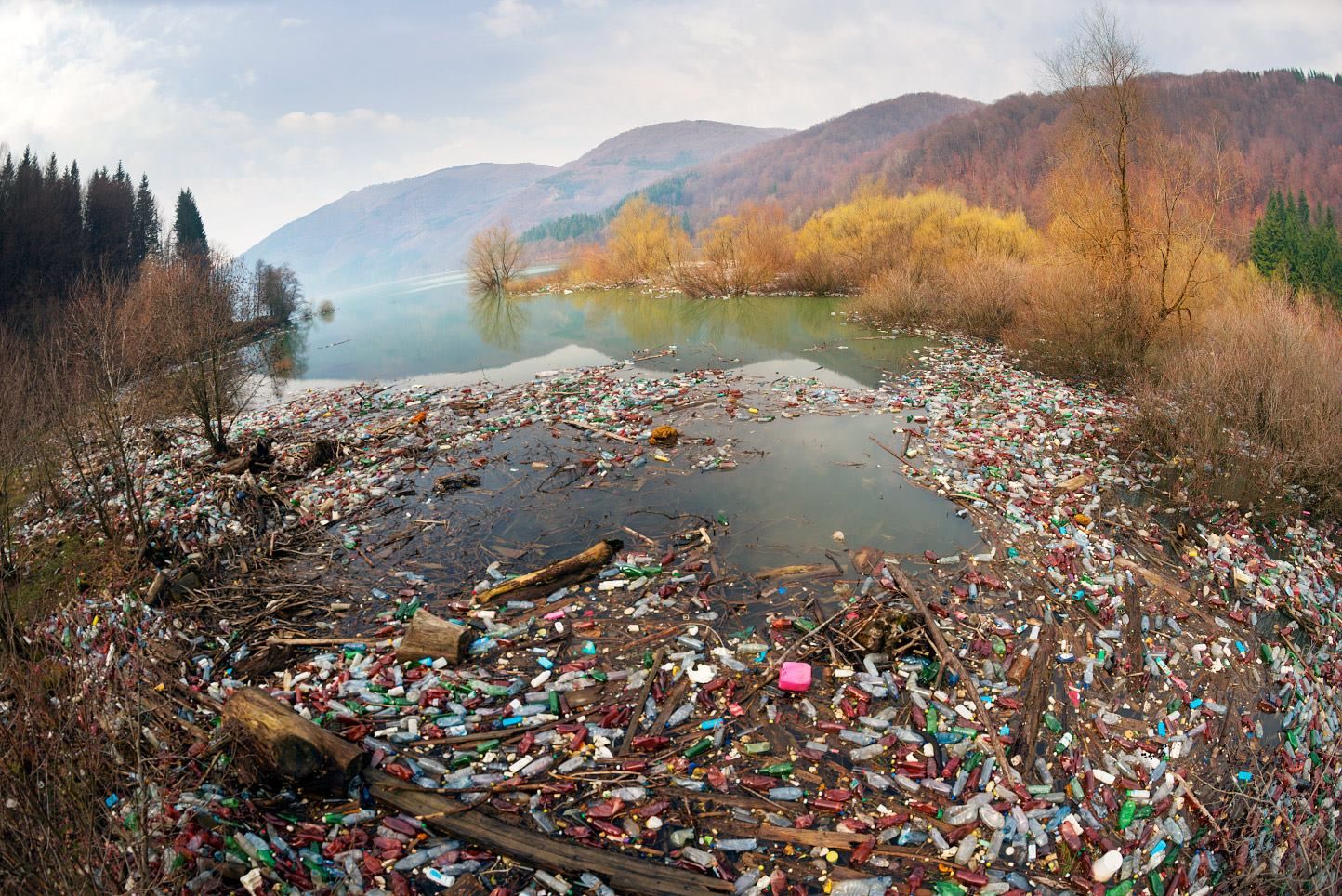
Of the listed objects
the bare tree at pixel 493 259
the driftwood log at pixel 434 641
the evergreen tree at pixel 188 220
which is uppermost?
the evergreen tree at pixel 188 220

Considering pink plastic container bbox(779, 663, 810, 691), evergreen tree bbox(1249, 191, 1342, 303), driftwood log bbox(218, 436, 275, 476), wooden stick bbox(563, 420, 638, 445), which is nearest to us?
pink plastic container bbox(779, 663, 810, 691)

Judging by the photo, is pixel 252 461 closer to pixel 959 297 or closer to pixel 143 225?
pixel 959 297

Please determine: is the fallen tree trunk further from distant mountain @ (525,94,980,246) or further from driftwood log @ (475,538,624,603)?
distant mountain @ (525,94,980,246)

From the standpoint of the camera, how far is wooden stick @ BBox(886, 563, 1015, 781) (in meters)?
4.73

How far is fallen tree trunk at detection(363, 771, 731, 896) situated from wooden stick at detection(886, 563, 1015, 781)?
7.36ft

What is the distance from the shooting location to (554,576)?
7176mm

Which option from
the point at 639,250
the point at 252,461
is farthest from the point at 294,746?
the point at 639,250

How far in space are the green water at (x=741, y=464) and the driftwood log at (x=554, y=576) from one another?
0.63 metres

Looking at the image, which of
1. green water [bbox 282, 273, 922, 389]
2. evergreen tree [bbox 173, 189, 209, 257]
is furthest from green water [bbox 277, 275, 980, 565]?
evergreen tree [bbox 173, 189, 209, 257]

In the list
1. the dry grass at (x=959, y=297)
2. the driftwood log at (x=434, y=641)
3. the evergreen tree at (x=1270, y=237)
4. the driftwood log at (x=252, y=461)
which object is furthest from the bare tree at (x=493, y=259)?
the evergreen tree at (x=1270, y=237)

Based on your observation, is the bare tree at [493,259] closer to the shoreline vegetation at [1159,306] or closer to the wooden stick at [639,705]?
the shoreline vegetation at [1159,306]

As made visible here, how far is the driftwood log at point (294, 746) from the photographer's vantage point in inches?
174

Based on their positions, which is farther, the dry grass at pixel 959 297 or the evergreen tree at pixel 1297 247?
the evergreen tree at pixel 1297 247

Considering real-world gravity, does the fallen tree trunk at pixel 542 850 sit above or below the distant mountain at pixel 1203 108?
below
